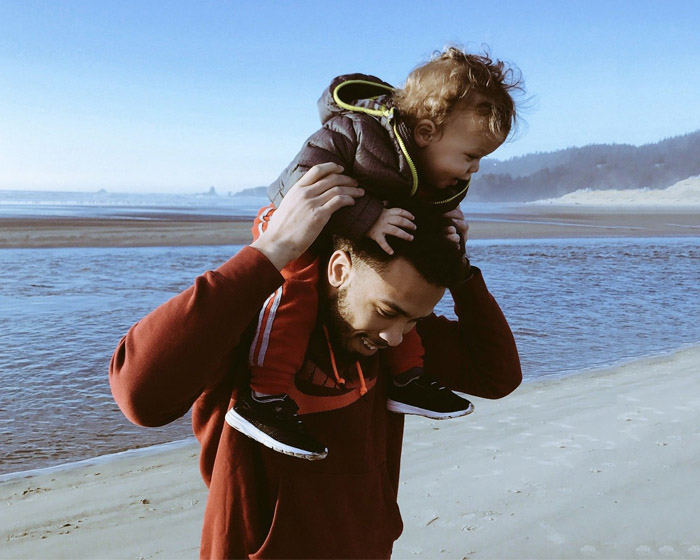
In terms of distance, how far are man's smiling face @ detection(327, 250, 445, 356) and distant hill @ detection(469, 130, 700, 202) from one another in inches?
4092

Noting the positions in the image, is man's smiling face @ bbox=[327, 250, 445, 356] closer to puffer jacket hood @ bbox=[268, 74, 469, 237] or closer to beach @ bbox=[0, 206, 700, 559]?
puffer jacket hood @ bbox=[268, 74, 469, 237]

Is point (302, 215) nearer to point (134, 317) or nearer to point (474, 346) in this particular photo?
point (474, 346)

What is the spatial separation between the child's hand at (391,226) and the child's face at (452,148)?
0.52 metres

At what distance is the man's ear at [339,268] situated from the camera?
1.62m

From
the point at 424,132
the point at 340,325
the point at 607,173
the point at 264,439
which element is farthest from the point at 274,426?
the point at 607,173

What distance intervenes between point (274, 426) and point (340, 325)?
296 mm

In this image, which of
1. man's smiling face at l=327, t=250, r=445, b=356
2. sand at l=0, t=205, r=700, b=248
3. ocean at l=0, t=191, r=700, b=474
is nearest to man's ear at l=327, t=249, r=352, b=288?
man's smiling face at l=327, t=250, r=445, b=356

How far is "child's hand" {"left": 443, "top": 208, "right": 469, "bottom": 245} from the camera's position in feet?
5.49

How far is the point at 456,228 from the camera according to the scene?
5.92 feet

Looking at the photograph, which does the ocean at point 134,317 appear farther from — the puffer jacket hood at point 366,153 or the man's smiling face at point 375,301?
the man's smiling face at point 375,301

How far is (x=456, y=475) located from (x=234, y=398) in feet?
9.24

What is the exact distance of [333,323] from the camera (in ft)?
5.33

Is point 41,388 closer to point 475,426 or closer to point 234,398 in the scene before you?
point 475,426

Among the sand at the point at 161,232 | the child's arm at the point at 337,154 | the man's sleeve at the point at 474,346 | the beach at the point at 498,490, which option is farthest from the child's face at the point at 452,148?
the sand at the point at 161,232
